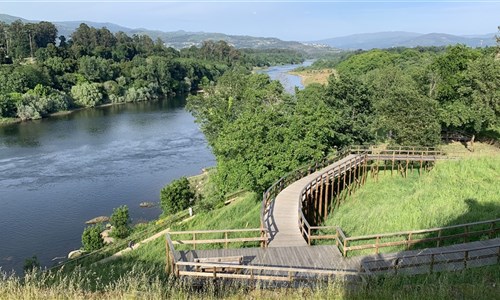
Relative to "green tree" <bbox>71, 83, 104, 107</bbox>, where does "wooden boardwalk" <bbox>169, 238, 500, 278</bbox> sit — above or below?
below

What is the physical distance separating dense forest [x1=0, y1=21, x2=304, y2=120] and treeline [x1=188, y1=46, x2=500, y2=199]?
29756mm

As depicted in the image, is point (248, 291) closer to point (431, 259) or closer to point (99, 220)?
point (431, 259)

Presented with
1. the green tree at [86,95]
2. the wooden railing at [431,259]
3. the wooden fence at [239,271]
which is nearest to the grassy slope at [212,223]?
the wooden fence at [239,271]

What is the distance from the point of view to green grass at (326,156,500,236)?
18.8 metres

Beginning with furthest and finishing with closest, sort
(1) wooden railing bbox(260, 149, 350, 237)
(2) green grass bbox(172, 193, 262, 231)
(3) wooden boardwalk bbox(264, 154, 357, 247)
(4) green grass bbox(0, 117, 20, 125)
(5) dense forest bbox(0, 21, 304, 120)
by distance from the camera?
(5) dense forest bbox(0, 21, 304, 120)
(4) green grass bbox(0, 117, 20, 125)
(2) green grass bbox(172, 193, 262, 231)
(1) wooden railing bbox(260, 149, 350, 237)
(3) wooden boardwalk bbox(264, 154, 357, 247)

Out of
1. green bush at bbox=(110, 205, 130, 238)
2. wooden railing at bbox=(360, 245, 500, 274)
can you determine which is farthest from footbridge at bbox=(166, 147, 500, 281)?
green bush at bbox=(110, 205, 130, 238)

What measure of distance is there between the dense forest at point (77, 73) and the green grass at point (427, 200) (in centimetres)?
4591

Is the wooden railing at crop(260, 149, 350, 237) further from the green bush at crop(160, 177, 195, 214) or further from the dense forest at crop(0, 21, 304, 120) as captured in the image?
the dense forest at crop(0, 21, 304, 120)

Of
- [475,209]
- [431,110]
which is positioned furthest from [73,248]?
[431,110]

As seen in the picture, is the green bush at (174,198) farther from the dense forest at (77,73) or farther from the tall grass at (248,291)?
the dense forest at (77,73)

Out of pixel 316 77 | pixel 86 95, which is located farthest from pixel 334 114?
pixel 316 77

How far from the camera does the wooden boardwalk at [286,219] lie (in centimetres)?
1620

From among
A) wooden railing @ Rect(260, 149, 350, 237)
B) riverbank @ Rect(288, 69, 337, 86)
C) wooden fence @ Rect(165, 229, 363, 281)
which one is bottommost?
wooden railing @ Rect(260, 149, 350, 237)

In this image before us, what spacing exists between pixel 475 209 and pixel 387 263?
27.5 feet
